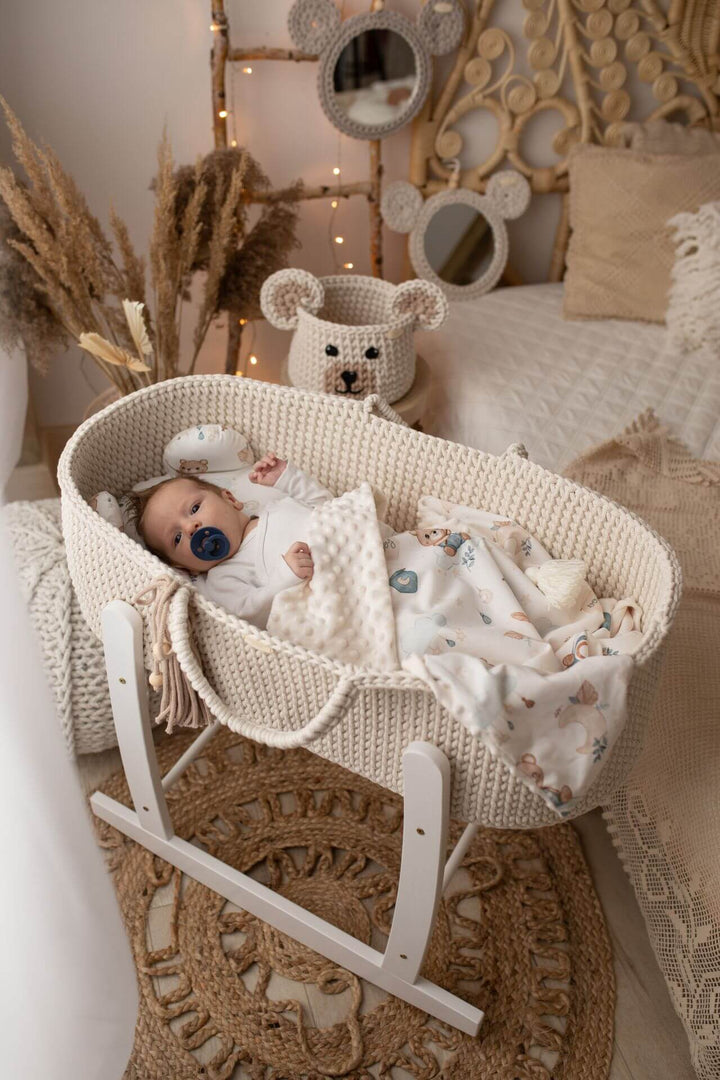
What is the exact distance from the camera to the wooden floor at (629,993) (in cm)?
119

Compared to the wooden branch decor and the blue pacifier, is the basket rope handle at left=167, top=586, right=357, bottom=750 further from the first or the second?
the wooden branch decor

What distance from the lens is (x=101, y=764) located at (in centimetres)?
156

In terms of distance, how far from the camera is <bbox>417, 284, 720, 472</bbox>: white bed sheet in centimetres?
178

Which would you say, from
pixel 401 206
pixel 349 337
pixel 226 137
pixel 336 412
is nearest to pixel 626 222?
pixel 401 206

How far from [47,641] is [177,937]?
0.52 metres

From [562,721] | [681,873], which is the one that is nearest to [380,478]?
[562,721]

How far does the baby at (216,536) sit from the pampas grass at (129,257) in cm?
33

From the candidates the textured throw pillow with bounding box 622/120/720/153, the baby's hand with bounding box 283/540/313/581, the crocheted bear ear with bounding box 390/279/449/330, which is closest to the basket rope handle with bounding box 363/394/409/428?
the baby's hand with bounding box 283/540/313/581

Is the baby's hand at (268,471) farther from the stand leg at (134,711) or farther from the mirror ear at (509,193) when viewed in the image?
the mirror ear at (509,193)

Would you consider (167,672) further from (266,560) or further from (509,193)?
(509,193)

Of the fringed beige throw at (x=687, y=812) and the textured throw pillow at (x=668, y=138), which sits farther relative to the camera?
the textured throw pillow at (x=668, y=138)

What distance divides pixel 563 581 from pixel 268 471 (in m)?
0.51

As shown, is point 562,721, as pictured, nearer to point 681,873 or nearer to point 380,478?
point 681,873

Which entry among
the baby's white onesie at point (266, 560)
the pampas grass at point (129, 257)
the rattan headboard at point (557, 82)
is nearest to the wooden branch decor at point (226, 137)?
the rattan headboard at point (557, 82)
